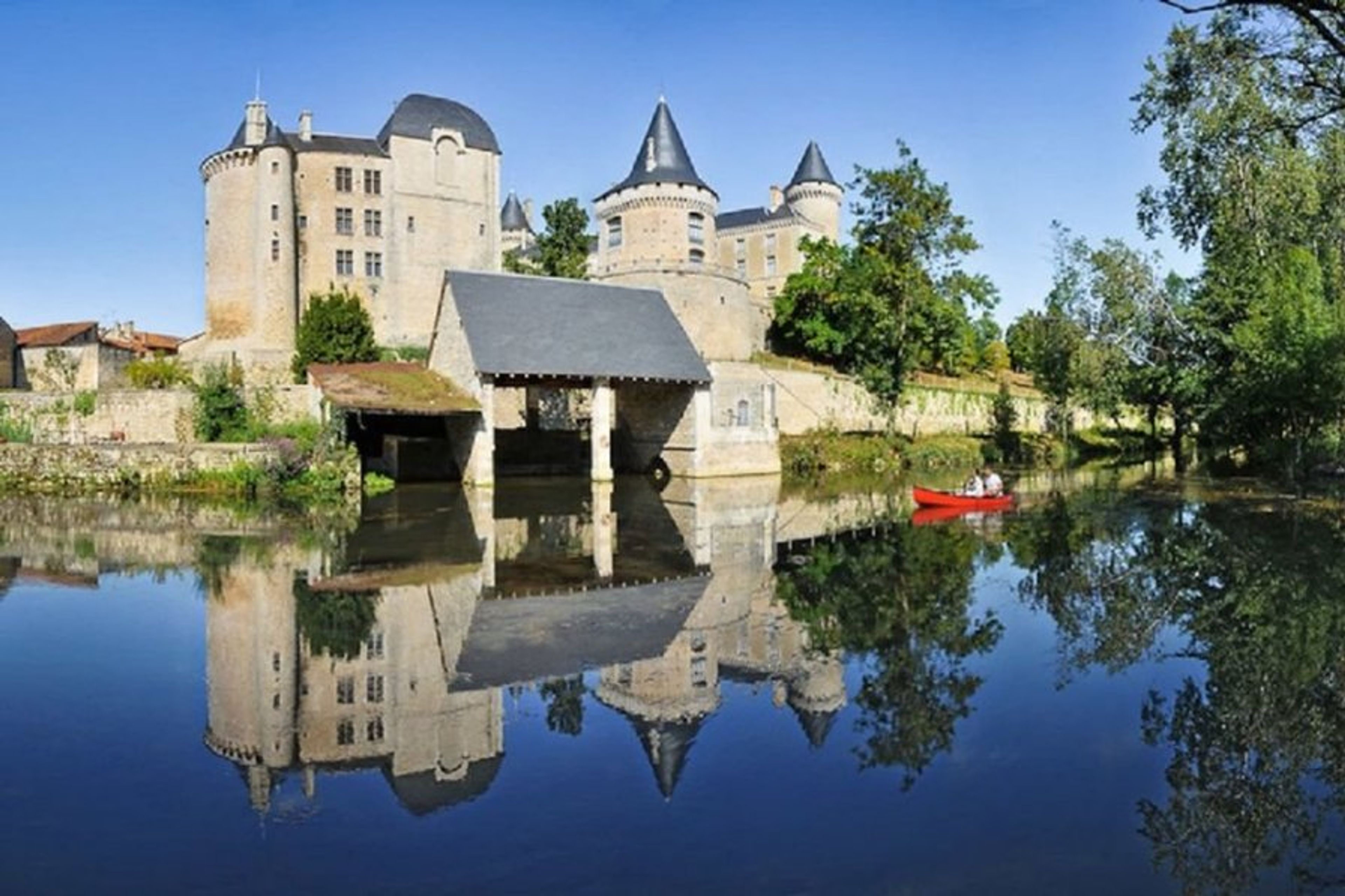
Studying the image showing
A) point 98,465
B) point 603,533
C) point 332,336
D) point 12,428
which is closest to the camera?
point 603,533

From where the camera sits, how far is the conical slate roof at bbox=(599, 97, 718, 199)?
38031 millimetres

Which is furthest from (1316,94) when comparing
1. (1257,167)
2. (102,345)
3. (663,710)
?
(102,345)

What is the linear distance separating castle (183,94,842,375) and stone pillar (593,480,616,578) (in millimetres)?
12658

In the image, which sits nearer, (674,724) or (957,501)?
(674,724)

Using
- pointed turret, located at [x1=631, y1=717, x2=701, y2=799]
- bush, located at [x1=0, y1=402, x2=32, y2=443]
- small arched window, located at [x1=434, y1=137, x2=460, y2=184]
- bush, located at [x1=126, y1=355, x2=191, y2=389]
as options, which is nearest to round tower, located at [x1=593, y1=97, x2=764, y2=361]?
small arched window, located at [x1=434, y1=137, x2=460, y2=184]

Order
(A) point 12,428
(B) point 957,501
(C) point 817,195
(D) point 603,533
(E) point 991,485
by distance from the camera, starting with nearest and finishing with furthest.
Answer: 1. (D) point 603,533
2. (B) point 957,501
3. (E) point 991,485
4. (A) point 12,428
5. (C) point 817,195

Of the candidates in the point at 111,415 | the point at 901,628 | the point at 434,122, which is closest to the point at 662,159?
the point at 434,122

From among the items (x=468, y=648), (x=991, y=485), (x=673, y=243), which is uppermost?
(x=673, y=243)

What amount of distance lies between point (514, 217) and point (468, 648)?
6578cm

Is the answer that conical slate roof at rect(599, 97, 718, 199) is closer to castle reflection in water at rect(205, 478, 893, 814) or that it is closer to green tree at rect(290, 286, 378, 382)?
green tree at rect(290, 286, 378, 382)

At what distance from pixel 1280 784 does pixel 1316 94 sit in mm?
9984

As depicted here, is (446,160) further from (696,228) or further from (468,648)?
(468,648)

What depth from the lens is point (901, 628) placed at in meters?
9.74

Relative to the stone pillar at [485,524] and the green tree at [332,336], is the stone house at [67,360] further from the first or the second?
the stone pillar at [485,524]
